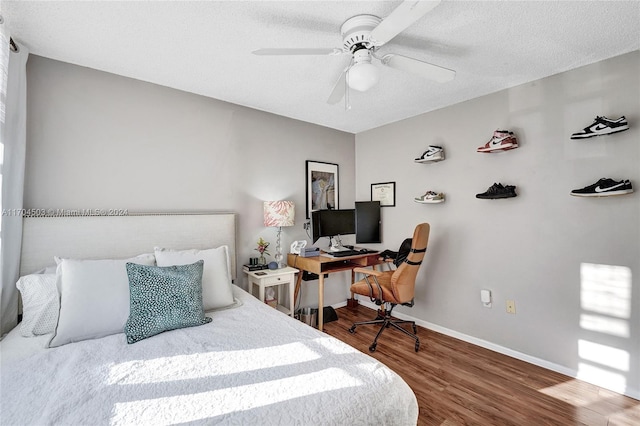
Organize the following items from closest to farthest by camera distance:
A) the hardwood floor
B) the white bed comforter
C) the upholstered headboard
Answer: the white bed comforter → the hardwood floor → the upholstered headboard

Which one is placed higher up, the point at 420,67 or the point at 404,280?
the point at 420,67

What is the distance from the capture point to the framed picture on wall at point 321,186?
Result: 11.9 ft

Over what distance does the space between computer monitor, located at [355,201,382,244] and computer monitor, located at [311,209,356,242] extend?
10 centimetres

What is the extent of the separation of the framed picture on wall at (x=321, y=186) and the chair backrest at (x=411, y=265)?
141cm

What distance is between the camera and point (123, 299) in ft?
5.47

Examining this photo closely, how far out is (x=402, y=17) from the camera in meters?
1.35

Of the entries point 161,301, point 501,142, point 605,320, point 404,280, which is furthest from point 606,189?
point 161,301

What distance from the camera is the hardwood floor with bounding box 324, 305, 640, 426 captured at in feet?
5.97

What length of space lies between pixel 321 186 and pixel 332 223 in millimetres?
555

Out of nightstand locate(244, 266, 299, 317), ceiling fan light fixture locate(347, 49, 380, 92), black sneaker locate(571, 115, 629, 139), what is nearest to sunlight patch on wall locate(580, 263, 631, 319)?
black sneaker locate(571, 115, 629, 139)

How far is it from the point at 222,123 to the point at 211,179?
1.97 feet

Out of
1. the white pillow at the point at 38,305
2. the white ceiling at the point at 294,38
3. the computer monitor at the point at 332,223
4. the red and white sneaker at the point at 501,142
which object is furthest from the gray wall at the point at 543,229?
the white pillow at the point at 38,305

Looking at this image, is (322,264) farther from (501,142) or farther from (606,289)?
(606,289)

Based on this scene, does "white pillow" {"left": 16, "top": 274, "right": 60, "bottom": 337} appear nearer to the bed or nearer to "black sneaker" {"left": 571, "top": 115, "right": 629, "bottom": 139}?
the bed
